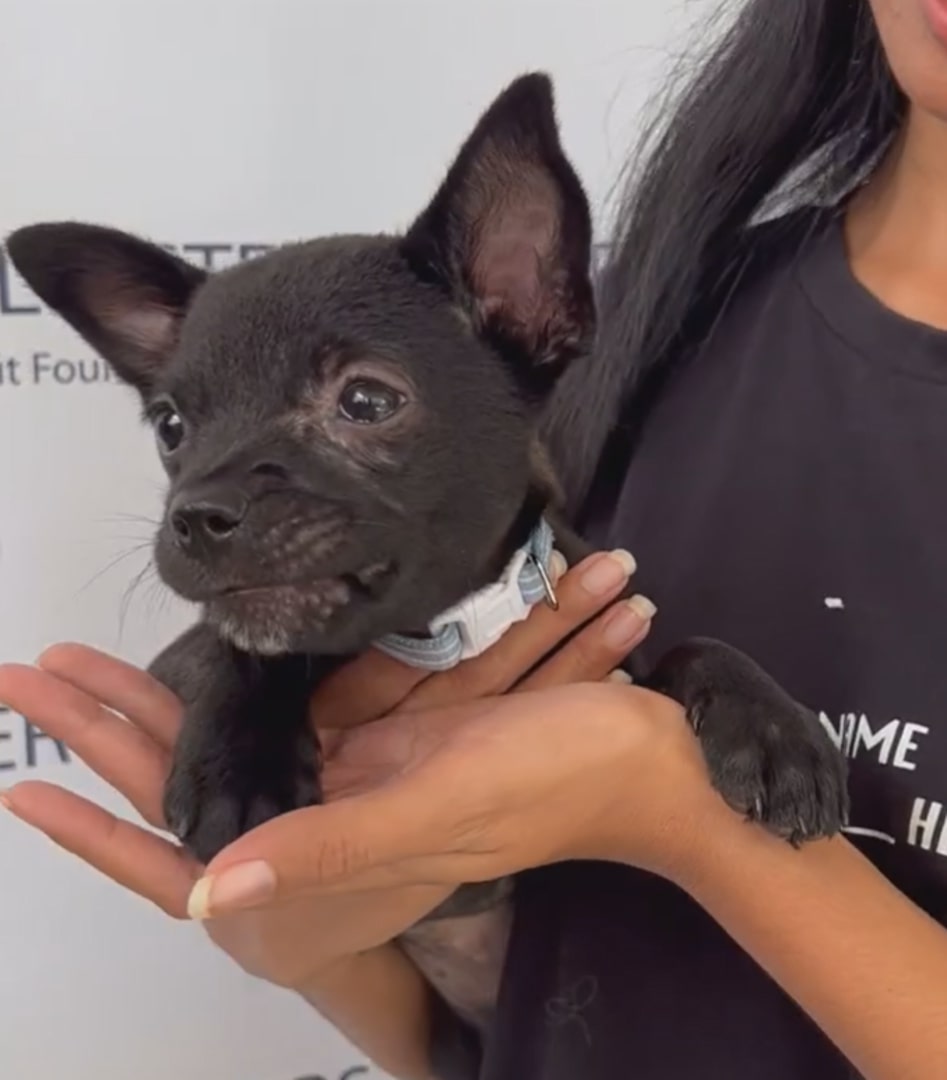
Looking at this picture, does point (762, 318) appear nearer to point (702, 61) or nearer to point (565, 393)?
point (565, 393)

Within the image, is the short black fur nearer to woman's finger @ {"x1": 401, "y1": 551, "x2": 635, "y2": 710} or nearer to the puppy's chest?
woman's finger @ {"x1": 401, "y1": 551, "x2": 635, "y2": 710}

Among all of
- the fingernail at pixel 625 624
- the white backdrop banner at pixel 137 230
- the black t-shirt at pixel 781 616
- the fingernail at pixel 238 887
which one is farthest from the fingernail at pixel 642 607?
A: the white backdrop banner at pixel 137 230

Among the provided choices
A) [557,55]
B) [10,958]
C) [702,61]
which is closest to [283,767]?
[10,958]

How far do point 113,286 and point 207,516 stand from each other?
0.31 meters

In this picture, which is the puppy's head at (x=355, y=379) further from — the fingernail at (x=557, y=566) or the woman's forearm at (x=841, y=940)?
the woman's forearm at (x=841, y=940)

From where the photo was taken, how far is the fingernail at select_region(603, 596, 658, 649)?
83 cm

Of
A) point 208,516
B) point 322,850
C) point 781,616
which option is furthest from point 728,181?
point 322,850

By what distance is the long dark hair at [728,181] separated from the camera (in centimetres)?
106

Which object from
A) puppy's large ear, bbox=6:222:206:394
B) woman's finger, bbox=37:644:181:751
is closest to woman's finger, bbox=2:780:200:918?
woman's finger, bbox=37:644:181:751

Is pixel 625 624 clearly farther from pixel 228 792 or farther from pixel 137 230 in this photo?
pixel 137 230

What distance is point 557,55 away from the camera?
1.49m

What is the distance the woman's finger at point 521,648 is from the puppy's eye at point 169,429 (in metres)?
0.21

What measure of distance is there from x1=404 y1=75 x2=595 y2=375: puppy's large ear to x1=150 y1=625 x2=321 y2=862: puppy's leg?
0.26 meters

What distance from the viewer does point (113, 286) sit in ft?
3.06
